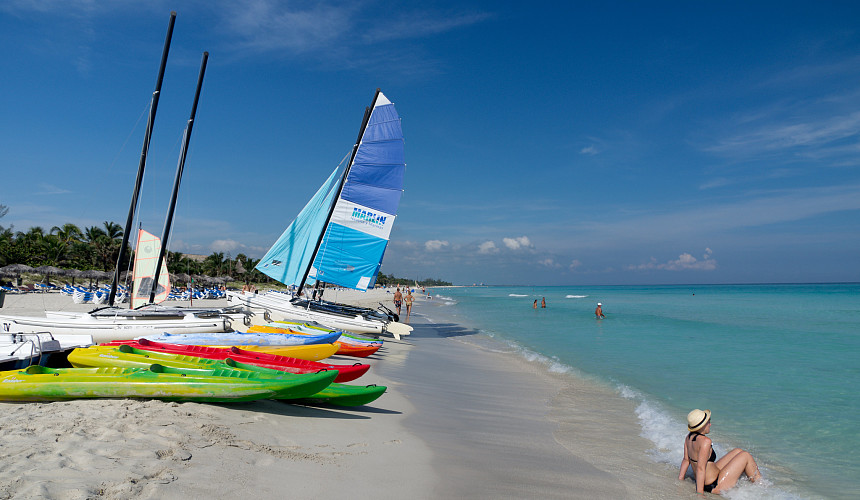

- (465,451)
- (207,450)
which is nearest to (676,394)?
(465,451)

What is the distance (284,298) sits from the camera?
50.2ft

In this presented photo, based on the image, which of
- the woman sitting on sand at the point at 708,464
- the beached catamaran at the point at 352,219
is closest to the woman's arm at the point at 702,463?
the woman sitting on sand at the point at 708,464

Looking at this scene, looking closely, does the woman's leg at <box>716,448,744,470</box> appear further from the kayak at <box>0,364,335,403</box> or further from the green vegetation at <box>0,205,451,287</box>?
the green vegetation at <box>0,205,451,287</box>

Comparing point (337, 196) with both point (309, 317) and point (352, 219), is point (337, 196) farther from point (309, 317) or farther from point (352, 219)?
point (309, 317)

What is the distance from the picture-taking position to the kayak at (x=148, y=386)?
524cm

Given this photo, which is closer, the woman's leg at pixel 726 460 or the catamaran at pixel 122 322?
the woman's leg at pixel 726 460

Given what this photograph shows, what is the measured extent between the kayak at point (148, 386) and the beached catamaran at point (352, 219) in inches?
455

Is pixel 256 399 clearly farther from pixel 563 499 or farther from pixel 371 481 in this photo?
pixel 563 499

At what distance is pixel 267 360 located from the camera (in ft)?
24.0

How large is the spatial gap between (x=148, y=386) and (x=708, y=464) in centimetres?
601

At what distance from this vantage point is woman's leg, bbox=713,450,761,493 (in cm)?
473

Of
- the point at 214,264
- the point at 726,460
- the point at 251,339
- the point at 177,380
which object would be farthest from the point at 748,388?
the point at 214,264

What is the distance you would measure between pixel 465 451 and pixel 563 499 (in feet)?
4.36

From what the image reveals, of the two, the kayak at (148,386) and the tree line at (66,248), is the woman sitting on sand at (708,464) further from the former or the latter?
the tree line at (66,248)
